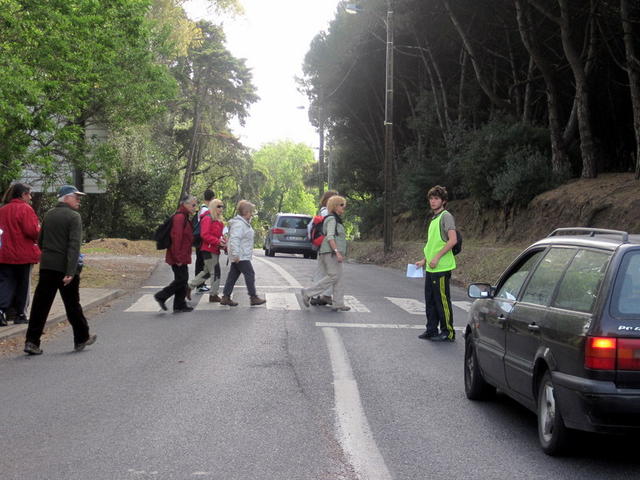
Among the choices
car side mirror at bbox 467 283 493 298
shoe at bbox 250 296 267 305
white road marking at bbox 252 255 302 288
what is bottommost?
white road marking at bbox 252 255 302 288

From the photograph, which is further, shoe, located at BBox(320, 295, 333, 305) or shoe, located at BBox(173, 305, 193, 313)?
shoe, located at BBox(320, 295, 333, 305)

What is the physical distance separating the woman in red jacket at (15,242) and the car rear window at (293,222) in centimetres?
2418

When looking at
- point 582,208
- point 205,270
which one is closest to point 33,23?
point 205,270

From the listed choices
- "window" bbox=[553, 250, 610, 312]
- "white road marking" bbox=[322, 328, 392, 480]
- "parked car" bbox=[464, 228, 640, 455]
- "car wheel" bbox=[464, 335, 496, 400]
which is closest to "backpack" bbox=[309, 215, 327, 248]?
"white road marking" bbox=[322, 328, 392, 480]

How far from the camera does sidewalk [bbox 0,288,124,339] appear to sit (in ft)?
38.1

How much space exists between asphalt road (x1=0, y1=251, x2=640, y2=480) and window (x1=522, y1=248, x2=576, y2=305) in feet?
3.21

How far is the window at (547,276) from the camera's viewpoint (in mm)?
6398

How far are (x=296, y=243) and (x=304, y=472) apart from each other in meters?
30.7

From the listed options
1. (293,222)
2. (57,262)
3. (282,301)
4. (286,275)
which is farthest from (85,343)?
(293,222)

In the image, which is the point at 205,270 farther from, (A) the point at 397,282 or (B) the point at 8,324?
(A) the point at 397,282

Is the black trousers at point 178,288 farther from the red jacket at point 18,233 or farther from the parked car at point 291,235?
the parked car at point 291,235

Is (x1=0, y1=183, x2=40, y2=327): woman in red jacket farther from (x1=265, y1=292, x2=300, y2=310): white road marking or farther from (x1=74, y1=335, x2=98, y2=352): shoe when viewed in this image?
(x1=265, y1=292, x2=300, y2=310): white road marking

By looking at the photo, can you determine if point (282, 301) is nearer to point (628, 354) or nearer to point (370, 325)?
point (370, 325)

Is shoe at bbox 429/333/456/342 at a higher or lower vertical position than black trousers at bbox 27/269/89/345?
lower
